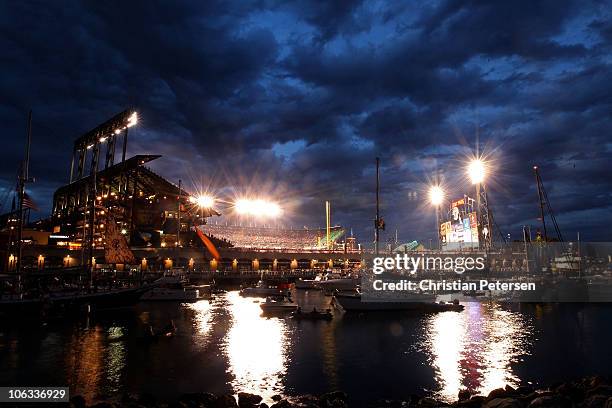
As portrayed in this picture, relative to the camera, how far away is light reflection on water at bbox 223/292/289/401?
2200cm

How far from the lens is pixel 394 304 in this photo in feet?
171

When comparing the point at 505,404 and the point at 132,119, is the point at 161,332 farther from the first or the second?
the point at 132,119

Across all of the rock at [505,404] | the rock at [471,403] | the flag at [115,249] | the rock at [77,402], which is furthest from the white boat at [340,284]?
the rock at [77,402]

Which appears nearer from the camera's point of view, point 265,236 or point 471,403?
point 471,403

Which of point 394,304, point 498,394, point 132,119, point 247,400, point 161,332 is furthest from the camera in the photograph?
point 132,119

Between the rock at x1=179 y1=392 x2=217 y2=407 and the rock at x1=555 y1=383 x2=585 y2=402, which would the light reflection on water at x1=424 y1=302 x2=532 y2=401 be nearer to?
the rock at x1=555 y1=383 x2=585 y2=402

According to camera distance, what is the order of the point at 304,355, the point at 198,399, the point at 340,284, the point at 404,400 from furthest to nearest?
the point at 340,284 → the point at 304,355 → the point at 404,400 → the point at 198,399

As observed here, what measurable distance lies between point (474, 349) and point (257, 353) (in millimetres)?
16592

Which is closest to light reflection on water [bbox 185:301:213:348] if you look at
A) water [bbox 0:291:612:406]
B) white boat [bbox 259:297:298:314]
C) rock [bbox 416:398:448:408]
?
water [bbox 0:291:612:406]

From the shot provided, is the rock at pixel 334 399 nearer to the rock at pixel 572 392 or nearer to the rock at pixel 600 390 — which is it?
the rock at pixel 572 392

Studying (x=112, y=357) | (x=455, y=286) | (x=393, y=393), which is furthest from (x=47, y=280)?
(x=455, y=286)

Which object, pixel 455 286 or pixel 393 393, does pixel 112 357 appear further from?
pixel 455 286

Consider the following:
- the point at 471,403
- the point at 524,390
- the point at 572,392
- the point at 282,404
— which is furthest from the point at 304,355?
the point at 572,392

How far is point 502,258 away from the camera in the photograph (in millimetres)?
125750
